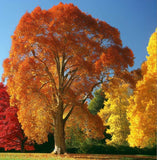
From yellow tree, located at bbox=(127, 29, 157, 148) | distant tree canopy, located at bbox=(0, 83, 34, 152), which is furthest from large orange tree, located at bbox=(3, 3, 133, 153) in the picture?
distant tree canopy, located at bbox=(0, 83, 34, 152)

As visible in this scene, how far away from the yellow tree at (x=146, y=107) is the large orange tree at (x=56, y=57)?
2.39 meters

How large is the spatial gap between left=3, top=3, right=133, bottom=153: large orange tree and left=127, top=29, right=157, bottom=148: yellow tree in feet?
7.84

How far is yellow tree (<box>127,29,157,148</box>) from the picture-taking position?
1392cm

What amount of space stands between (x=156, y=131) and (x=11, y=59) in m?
11.0

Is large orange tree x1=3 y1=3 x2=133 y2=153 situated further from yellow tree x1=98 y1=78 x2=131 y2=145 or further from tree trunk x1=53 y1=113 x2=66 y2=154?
yellow tree x1=98 y1=78 x2=131 y2=145

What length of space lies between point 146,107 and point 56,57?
24.3 ft

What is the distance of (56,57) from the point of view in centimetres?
1775

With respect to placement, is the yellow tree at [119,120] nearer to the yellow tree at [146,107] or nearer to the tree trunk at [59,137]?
the tree trunk at [59,137]

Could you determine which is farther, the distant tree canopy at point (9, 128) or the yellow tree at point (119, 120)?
the yellow tree at point (119, 120)

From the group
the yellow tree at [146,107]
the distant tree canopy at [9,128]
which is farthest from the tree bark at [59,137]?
the yellow tree at [146,107]

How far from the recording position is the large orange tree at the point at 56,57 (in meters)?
16.1

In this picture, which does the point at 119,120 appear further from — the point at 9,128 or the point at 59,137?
the point at 9,128

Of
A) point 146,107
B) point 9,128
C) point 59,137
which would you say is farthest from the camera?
point 9,128

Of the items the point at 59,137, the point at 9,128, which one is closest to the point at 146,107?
the point at 59,137
